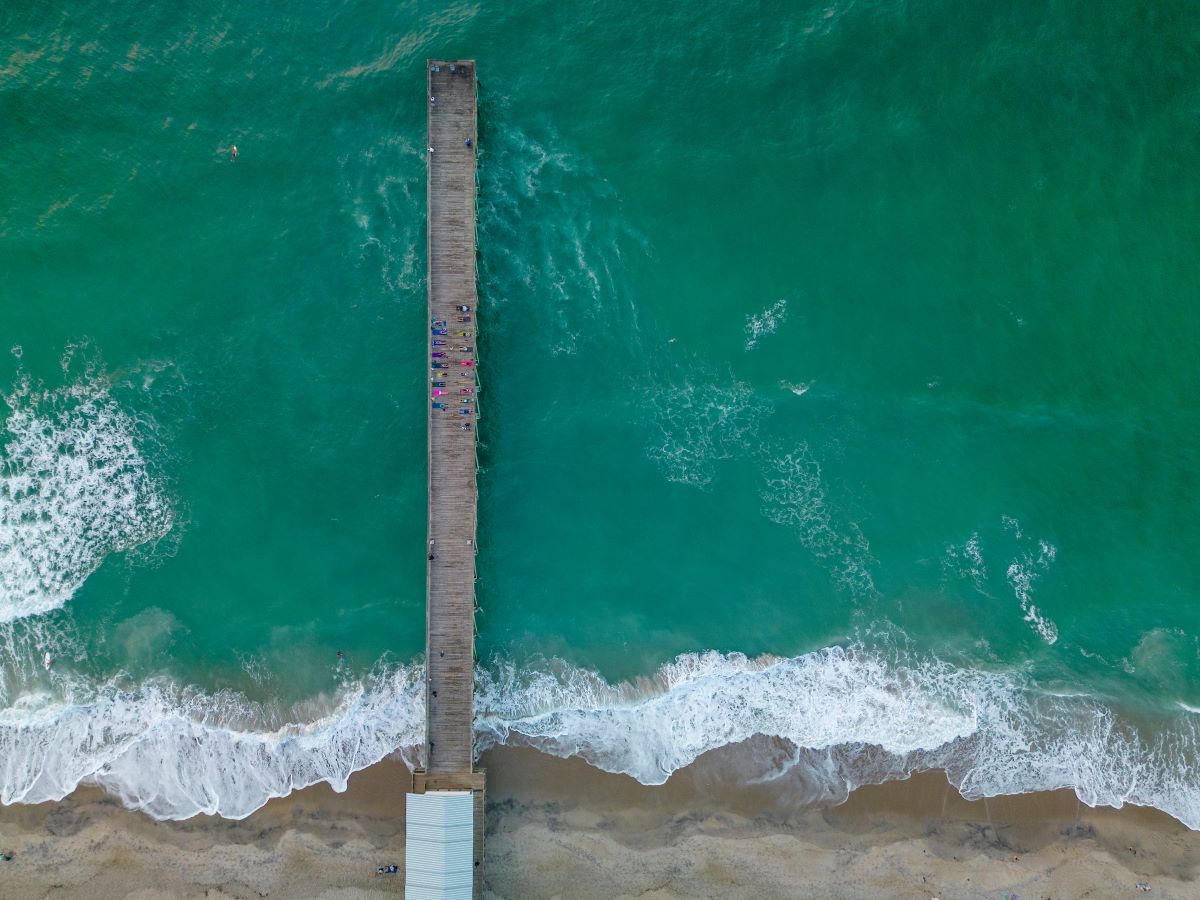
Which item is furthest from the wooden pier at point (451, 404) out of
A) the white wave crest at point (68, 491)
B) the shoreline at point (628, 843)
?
the white wave crest at point (68, 491)

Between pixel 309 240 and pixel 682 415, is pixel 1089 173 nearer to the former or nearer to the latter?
pixel 682 415

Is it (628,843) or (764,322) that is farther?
(764,322)

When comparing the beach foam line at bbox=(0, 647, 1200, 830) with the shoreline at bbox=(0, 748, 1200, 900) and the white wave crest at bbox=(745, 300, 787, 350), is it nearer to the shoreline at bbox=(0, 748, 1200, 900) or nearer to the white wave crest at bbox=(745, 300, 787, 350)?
the shoreline at bbox=(0, 748, 1200, 900)

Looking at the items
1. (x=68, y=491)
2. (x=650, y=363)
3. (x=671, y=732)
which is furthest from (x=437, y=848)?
(x=68, y=491)

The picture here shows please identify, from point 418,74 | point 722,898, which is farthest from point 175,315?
point 722,898

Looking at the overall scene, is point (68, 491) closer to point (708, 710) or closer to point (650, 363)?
point (650, 363)

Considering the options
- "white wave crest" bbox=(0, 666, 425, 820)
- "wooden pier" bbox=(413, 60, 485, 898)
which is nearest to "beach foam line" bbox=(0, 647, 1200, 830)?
"white wave crest" bbox=(0, 666, 425, 820)
